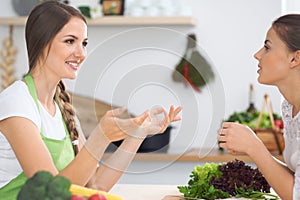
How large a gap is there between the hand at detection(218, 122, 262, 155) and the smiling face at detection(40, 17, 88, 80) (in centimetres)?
46

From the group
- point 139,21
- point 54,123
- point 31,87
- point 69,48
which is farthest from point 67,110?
point 139,21

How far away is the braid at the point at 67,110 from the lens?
6.29ft

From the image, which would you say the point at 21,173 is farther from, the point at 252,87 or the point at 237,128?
the point at 252,87

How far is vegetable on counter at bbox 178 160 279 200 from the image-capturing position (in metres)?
1.67

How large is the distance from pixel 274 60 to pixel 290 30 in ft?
0.33

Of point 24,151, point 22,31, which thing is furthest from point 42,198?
point 22,31

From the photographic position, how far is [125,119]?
1.33 meters

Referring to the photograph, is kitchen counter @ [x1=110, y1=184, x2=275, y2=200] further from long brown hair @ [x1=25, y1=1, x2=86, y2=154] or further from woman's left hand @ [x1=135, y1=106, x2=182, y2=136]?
long brown hair @ [x1=25, y1=1, x2=86, y2=154]

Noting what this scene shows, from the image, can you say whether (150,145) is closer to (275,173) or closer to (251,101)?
(275,173)

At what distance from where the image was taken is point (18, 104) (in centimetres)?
161

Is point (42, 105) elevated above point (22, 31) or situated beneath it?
elevated above

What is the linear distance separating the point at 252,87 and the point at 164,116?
256 centimetres

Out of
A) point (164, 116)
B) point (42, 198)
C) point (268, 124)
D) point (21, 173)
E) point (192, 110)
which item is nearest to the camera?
point (42, 198)

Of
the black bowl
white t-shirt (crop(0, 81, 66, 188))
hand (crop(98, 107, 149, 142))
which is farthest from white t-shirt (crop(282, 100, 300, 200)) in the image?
white t-shirt (crop(0, 81, 66, 188))
